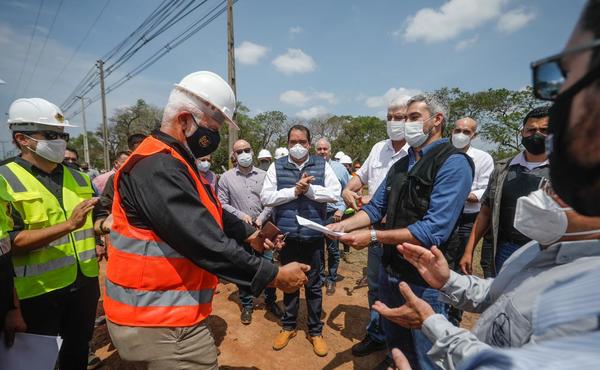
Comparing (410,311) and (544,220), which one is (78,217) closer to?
(410,311)

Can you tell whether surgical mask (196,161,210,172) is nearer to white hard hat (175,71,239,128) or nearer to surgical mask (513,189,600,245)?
white hard hat (175,71,239,128)

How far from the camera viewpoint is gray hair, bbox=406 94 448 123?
238 centimetres

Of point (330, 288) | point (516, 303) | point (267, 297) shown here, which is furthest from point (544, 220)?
point (330, 288)

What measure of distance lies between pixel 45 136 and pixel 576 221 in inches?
136

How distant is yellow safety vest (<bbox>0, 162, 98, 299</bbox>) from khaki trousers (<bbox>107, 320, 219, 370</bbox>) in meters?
1.10

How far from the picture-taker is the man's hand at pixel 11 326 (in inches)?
70.0

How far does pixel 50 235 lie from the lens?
2.14 metres

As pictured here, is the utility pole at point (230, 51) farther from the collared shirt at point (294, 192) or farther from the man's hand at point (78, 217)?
the man's hand at point (78, 217)

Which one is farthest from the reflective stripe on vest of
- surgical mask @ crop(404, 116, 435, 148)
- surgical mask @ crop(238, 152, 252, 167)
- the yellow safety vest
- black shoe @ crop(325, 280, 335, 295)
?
black shoe @ crop(325, 280, 335, 295)

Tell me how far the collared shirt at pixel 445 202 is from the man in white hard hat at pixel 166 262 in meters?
1.09

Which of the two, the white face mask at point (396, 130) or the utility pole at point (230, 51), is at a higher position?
the utility pole at point (230, 51)

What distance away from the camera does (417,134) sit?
7.86ft

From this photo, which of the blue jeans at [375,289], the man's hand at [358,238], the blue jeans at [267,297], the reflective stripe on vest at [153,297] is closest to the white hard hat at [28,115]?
the reflective stripe on vest at [153,297]

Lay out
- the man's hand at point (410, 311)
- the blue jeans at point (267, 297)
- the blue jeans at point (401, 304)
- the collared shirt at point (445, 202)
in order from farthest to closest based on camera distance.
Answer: the blue jeans at point (267, 297) → the blue jeans at point (401, 304) → the collared shirt at point (445, 202) → the man's hand at point (410, 311)
